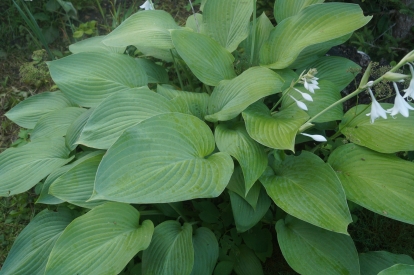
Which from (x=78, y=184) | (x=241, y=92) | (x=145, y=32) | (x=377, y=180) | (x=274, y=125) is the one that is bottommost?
(x=377, y=180)

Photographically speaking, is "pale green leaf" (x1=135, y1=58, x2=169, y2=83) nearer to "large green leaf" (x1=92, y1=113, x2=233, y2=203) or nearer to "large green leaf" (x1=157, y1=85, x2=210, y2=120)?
"large green leaf" (x1=157, y1=85, x2=210, y2=120)

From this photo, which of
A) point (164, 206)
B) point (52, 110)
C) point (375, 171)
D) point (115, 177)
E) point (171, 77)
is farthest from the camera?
point (171, 77)

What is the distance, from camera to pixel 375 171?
1.73 metres

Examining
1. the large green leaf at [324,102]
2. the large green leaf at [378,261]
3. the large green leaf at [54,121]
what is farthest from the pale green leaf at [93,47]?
the large green leaf at [378,261]

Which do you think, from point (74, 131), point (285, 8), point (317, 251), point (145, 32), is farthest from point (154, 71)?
point (317, 251)

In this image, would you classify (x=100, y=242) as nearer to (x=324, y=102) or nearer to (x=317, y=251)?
(x=317, y=251)

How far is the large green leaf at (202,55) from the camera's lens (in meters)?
2.02

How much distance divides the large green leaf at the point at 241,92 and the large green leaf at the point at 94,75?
0.48m

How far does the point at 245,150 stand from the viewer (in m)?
1.72

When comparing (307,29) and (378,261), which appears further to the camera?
(307,29)

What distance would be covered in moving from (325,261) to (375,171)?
0.46m

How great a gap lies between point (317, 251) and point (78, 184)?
3.72ft

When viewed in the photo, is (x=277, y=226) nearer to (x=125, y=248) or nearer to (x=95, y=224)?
(x=125, y=248)

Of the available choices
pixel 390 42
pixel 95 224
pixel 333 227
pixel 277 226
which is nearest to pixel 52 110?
pixel 95 224
